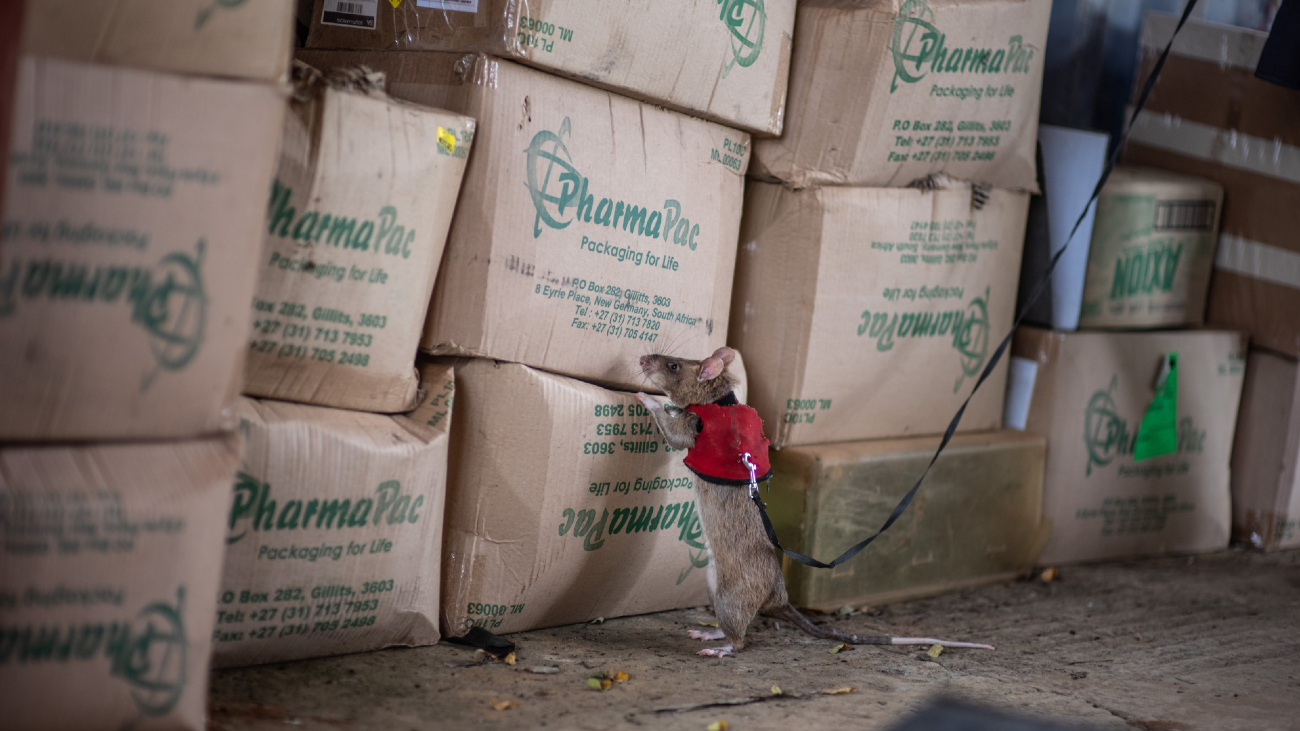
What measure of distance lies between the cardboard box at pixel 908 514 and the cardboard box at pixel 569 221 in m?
0.58

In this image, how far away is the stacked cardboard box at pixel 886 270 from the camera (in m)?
3.11

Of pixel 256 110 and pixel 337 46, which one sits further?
pixel 337 46

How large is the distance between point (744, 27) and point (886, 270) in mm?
869

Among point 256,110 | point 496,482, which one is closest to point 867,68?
point 496,482

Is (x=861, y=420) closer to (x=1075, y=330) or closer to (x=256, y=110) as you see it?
(x=1075, y=330)

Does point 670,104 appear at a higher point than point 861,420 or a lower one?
higher

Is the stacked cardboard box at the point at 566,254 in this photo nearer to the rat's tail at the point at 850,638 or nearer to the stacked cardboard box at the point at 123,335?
the rat's tail at the point at 850,638

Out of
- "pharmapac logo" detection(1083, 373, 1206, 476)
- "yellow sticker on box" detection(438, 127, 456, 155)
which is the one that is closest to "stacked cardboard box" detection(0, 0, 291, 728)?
"yellow sticker on box" detection(438, 127, 456, 155)

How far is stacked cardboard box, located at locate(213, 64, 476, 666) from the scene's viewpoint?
88.7 inches

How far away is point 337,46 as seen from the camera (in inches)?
109

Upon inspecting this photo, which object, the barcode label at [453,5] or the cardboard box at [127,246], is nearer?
the cardboard box at [127,246]

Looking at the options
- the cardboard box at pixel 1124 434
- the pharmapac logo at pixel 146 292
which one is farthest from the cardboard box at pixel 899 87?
the pharmapac logo at pixel 146 292

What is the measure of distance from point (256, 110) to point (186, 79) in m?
0.12

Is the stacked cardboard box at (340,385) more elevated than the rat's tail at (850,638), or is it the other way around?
the stacked cardboard box at (340,385)
